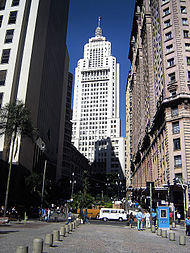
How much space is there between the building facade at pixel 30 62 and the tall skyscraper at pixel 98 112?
8469 centimetres

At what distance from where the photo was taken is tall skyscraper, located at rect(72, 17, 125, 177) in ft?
530

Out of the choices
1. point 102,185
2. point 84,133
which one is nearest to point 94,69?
point 84,133

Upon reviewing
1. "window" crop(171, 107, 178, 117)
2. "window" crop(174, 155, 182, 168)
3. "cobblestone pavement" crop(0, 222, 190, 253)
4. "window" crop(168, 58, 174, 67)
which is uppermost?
"window" crop(168, 58, 174, 67)

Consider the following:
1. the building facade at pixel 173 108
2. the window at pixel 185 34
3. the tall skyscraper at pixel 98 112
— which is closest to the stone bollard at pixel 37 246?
the building facade at pixel 173 108

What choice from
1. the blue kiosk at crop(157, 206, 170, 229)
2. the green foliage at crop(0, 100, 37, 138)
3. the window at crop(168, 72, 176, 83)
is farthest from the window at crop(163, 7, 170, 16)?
the blue kiosk at crop(157, 206, 170, 229)

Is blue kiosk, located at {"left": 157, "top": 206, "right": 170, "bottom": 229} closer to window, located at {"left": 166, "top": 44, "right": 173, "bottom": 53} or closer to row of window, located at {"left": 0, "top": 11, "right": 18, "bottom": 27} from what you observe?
window, located at {"left": 166, "top": 44, "right": 173, "bottom": 53}

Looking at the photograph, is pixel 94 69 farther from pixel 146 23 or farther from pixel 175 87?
pixel 175 87

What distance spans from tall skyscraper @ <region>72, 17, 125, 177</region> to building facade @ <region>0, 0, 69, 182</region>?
278 ft

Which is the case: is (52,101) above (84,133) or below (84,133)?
below

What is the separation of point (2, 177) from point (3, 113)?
1146cm

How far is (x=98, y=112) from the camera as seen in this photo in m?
175

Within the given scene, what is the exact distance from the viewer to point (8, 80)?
47219mm

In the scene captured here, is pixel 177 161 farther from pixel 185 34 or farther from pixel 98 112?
pixel 98 112

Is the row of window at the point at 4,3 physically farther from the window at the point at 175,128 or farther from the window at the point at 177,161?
the window at the point at 177,161
